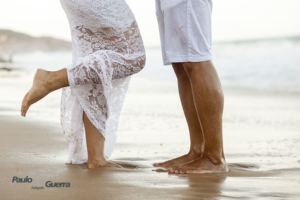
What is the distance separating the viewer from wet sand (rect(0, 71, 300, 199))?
4.94 feet

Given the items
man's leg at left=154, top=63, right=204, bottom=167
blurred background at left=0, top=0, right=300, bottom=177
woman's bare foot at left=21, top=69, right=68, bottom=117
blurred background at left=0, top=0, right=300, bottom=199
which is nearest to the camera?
blurred background at left=0, top=0, right=300, bottom=199

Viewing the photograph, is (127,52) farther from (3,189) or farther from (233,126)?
(233,126)

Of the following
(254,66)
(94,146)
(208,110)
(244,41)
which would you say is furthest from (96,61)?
(244,41)

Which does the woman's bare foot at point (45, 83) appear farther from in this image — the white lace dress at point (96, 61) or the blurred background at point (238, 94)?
the blurred background at point (238, 94)

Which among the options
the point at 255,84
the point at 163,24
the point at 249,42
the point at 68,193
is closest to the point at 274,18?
the point at 249,42

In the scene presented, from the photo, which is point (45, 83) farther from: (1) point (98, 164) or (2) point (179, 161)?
(2) point (179, 161)

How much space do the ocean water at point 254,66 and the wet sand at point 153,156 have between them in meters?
4.16

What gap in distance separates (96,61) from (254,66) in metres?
10.8

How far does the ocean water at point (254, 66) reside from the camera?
30.7 ft

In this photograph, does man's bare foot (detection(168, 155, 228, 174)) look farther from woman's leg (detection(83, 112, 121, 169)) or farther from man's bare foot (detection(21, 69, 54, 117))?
man's bare foot (detection(21, 69, 54, 117))

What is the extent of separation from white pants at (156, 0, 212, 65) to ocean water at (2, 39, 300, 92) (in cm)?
633

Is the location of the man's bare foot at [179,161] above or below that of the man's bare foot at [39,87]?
below

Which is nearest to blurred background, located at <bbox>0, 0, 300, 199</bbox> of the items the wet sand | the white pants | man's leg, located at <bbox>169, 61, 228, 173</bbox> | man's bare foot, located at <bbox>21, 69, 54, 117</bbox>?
the wet sand
